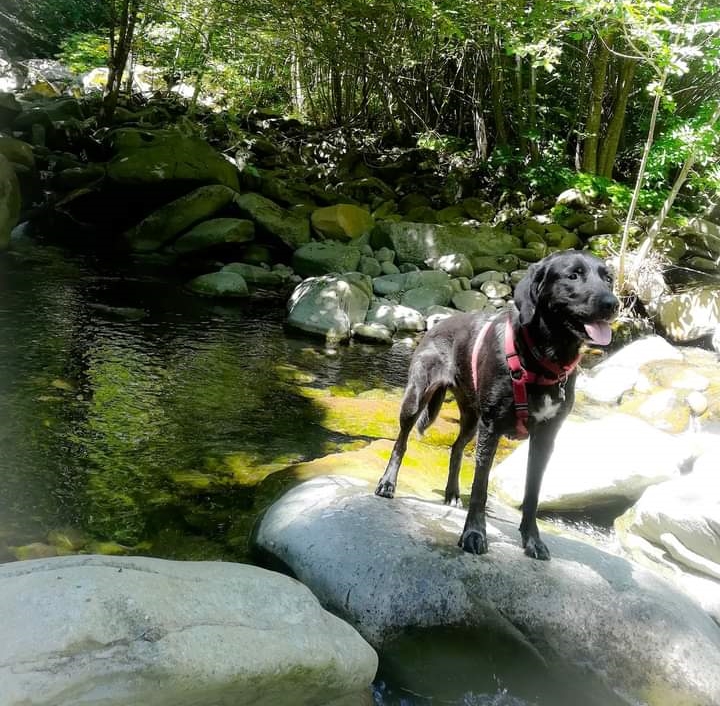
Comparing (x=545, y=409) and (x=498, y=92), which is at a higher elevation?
(x=498, y=92)

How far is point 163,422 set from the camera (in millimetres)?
5836

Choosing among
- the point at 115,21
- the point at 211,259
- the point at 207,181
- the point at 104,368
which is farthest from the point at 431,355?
the point at 115,21

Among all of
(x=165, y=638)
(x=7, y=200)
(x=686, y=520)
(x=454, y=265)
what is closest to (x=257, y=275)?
(x=454, y=265)

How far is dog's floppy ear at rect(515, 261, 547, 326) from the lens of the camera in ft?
10.6

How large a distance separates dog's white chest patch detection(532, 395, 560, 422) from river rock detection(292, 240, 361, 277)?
30.4ft

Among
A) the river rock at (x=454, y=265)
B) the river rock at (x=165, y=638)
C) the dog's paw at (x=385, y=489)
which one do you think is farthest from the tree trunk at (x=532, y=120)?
the river rock at (x=165, y=638)

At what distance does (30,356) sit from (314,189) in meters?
10.3

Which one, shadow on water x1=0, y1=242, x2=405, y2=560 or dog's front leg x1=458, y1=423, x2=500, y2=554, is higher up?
dog's front leg x1=458, y1=423, x2=500, y2=554

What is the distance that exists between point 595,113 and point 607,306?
42.0ft

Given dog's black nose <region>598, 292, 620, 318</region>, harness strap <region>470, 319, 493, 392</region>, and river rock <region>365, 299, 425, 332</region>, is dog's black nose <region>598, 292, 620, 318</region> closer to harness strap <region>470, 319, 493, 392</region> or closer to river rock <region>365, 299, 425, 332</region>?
harness strap <region>470, 319, 493, 392</region>

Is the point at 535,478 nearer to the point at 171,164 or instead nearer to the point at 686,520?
the point at 686,520

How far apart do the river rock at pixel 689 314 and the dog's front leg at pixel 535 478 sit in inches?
306

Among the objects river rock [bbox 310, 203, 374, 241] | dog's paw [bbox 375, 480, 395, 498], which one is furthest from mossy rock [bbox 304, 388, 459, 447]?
river rock [bbox 310, 203, 374, 241]

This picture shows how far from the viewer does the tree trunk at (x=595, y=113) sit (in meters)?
13.3
